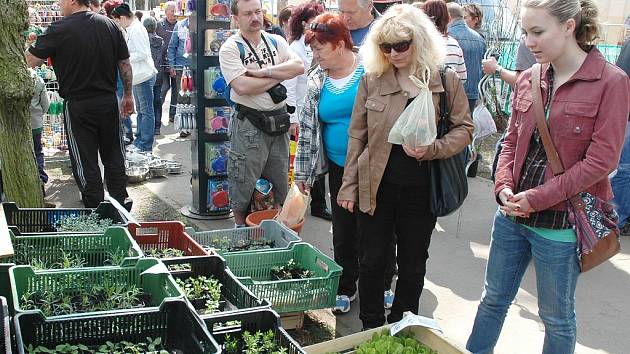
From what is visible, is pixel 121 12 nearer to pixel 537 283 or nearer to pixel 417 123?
pixel 417 123

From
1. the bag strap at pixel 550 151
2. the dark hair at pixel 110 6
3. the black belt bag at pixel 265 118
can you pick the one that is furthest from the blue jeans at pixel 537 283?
the dark hair at pixel 110 6

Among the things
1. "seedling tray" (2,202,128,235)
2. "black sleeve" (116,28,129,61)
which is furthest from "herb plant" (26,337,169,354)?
"black sleeve" (116,28,129,61)

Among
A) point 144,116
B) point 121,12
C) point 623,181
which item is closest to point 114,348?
point 623,181

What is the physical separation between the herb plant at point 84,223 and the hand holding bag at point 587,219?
2370mm

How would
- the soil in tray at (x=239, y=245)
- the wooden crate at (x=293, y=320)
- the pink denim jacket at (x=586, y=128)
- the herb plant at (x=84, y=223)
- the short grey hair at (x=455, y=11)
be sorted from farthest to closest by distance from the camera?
the short grey hair at (x=455, y=11), the soil in tray at (x=239, y=245), the wooden crate at (x=293, y=320), the herb plant at (x=84, y=223), the pink denim jacket at (x=586, y=128)

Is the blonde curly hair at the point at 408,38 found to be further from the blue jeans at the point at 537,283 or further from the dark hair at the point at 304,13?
the dark hair at the point at 304,13

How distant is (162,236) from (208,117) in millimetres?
2087

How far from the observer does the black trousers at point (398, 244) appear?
11.2ft

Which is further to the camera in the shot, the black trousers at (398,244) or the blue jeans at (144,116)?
the blue jeans at (144,116)

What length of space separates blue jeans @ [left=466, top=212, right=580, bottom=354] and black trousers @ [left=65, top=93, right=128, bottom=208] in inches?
140

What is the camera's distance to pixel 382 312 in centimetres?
371

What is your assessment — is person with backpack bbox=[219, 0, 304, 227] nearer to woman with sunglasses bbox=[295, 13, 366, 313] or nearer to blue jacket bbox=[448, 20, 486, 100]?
woman with sunglasses bbox=[295, 13, 366, 313]

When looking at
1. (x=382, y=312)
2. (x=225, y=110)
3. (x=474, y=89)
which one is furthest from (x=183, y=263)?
(x=474, y=89)

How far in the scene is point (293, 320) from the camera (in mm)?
3822
